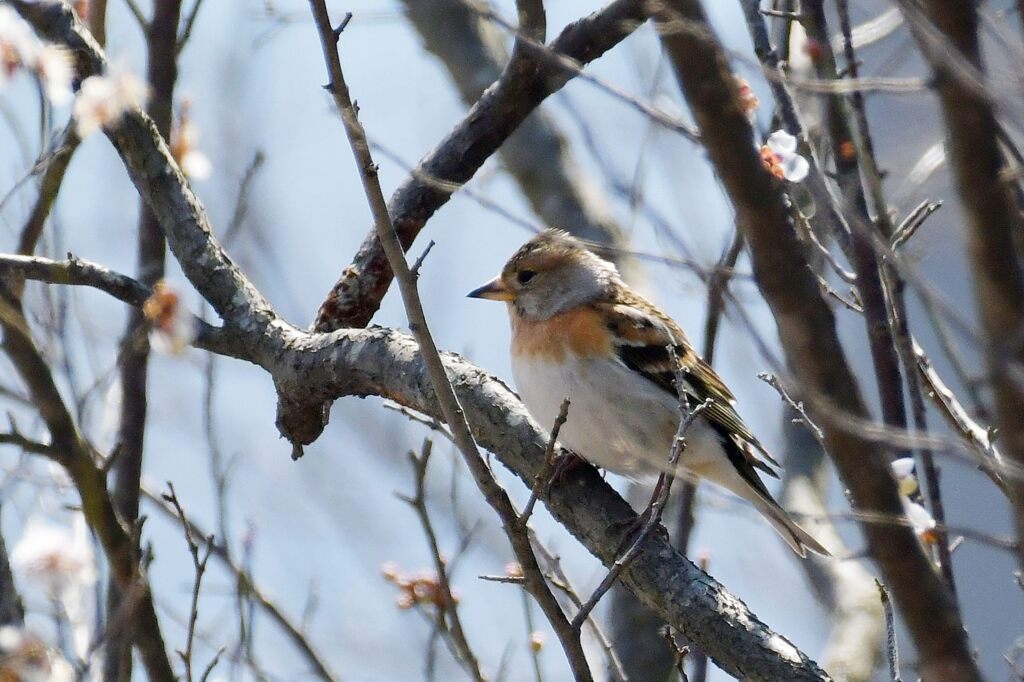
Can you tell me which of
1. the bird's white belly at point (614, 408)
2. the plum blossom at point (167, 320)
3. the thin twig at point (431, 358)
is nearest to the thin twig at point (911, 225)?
the thin twig at point (431, 358)

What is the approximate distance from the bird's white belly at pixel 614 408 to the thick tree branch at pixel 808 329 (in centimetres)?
230

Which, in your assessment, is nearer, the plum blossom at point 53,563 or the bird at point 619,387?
the plum blossom at point 53,563

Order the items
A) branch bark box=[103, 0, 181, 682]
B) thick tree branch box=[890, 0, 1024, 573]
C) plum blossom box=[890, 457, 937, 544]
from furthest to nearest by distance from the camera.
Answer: branch bark box=[103, 0, 181, 682]
plum blossom box=[890, 457, 937, 544]
thick tree branch box=[890, 0, 1024, 573]

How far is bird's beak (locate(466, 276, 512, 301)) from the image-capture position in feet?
15.8

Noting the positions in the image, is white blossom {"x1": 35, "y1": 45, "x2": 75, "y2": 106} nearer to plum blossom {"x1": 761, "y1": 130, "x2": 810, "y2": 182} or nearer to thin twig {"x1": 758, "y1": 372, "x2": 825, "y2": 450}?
plum blossom {"x1": 761, "y1": 130, "x2": 810, "y2": 182}

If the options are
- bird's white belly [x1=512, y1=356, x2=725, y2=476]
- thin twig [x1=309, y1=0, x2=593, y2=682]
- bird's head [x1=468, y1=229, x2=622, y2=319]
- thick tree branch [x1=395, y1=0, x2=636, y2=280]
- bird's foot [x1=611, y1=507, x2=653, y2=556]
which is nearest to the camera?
thin twig [x1=309, y1=0, x2=593, y2=682]

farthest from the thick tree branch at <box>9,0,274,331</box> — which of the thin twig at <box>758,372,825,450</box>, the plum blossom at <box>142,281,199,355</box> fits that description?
the thin twig at <box>758,372,825,450</box>

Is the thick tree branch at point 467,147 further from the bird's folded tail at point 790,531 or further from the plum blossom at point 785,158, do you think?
the bird's folded tail at point 790,531

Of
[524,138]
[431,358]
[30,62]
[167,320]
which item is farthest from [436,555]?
[524,138]

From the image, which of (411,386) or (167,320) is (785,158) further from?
A: (167,320)

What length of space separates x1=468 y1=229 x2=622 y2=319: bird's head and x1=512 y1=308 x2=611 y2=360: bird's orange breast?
206 mm

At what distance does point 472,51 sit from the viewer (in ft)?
23.8

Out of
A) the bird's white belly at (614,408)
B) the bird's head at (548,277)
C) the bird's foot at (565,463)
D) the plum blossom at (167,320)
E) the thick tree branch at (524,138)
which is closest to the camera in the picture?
the plum blossom at (167,320)

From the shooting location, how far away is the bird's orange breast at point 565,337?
4.25 meters
